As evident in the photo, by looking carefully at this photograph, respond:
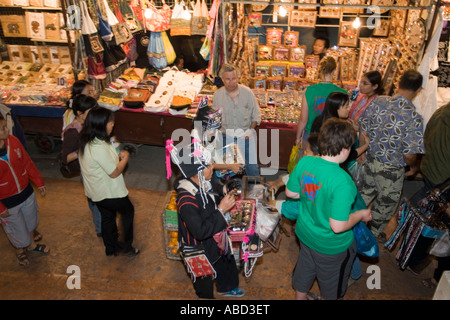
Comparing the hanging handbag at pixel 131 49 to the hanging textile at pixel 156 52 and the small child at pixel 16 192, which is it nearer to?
the hanging textile at pixel 156 52

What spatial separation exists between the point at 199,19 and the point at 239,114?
2.44 m

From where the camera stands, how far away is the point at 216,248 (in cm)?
302

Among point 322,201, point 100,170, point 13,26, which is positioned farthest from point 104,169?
point 13,26

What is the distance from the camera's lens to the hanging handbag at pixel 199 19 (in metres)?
6.02

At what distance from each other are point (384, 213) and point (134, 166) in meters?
3.86

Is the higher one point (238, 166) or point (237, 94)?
point (237, 94)

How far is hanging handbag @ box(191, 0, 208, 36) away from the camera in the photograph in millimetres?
6020

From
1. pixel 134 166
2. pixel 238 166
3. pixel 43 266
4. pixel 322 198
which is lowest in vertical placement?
pixel 43 266

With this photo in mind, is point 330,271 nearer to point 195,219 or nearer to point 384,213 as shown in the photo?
point 195,219

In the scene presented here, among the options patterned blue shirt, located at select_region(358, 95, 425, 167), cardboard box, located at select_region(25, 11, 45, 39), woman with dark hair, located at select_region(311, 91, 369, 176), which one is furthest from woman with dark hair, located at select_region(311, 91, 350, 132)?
cardboard box, located at select_region(25, 11, 45, 39)

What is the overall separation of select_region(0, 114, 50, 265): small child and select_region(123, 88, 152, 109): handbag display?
7.40 feet

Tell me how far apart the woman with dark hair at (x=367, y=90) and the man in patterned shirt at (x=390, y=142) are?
7.6 inches

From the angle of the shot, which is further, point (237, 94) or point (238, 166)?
point (237, 94)

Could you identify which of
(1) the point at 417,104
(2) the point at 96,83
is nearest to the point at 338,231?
(1) the point at 417,104
